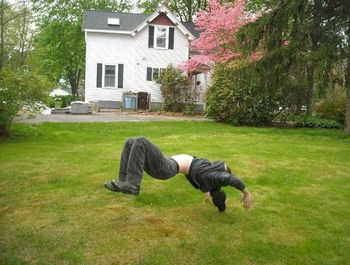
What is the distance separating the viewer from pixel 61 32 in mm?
35781

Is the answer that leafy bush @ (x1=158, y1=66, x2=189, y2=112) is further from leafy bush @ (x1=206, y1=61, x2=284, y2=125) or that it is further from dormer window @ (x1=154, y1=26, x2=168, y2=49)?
leafy bush @ (x1=206, y1=61, x2=284, y2=125)

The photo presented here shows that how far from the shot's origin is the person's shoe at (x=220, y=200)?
492cm

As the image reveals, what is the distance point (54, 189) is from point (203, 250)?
9.12ft

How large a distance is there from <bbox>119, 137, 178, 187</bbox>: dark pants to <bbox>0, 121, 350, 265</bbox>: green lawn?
1.89 ft

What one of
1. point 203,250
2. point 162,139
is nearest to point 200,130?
point 162,139

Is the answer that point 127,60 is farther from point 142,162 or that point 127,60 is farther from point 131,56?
point 142,162

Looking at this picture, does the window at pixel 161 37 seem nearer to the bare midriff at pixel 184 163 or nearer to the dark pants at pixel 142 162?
the bare midriff at pixel 184 163

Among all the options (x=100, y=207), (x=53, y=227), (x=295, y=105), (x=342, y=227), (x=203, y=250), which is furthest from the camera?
(x=295, y=105)

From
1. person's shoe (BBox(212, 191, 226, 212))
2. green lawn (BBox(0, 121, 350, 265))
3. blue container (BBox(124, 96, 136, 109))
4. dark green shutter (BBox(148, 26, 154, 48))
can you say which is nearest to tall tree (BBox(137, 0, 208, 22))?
dark green shutter (BBox(148, 26, 154, 48))

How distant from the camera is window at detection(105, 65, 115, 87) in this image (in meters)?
25.3

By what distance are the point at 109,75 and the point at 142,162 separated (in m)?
21.6

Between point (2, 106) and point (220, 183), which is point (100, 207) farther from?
point (2, 106)

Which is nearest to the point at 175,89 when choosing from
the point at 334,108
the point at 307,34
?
the point at 334,108

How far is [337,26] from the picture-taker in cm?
1445
